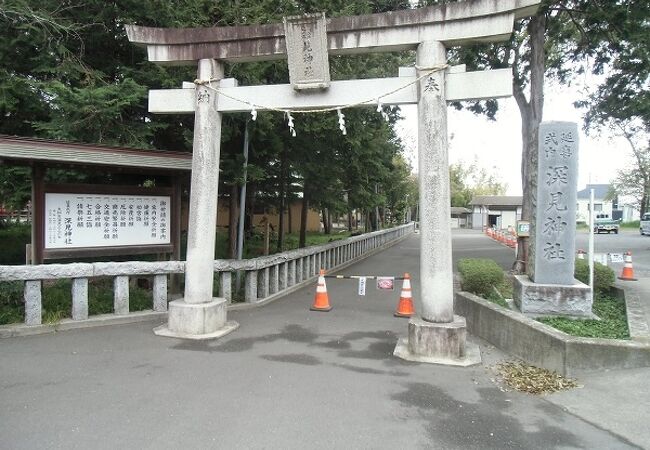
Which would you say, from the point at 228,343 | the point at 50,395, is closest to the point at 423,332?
the point at 228,343

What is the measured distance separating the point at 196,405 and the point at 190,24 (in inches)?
324

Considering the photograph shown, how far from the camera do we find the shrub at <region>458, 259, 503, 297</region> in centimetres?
847

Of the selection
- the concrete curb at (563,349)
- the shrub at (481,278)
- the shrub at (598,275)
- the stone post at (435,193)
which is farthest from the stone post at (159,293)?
the shrub at (598,275)

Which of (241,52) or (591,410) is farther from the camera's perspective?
(241,52)

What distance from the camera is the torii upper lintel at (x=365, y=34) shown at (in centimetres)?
615

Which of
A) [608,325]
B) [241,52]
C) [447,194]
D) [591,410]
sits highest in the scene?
[241,52]

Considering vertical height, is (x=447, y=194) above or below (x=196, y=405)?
above

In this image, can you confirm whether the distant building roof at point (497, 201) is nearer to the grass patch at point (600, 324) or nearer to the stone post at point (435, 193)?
the grass patch at point (600, 324)

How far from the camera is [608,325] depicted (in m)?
6.87

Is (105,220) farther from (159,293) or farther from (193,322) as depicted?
(193,322)

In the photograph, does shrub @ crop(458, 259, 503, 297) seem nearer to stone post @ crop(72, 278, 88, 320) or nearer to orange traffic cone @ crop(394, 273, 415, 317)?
orange traffic cone @ crop(394, 273, 415, 317)

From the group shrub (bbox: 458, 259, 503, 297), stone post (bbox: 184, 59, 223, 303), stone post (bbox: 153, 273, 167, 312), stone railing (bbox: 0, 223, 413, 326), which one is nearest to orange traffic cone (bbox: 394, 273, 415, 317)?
shrub (bbox: 458, 259, 503, 297)

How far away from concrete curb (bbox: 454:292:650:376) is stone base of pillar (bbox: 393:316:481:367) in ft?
2.21

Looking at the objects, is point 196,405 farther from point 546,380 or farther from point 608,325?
point 608,325
